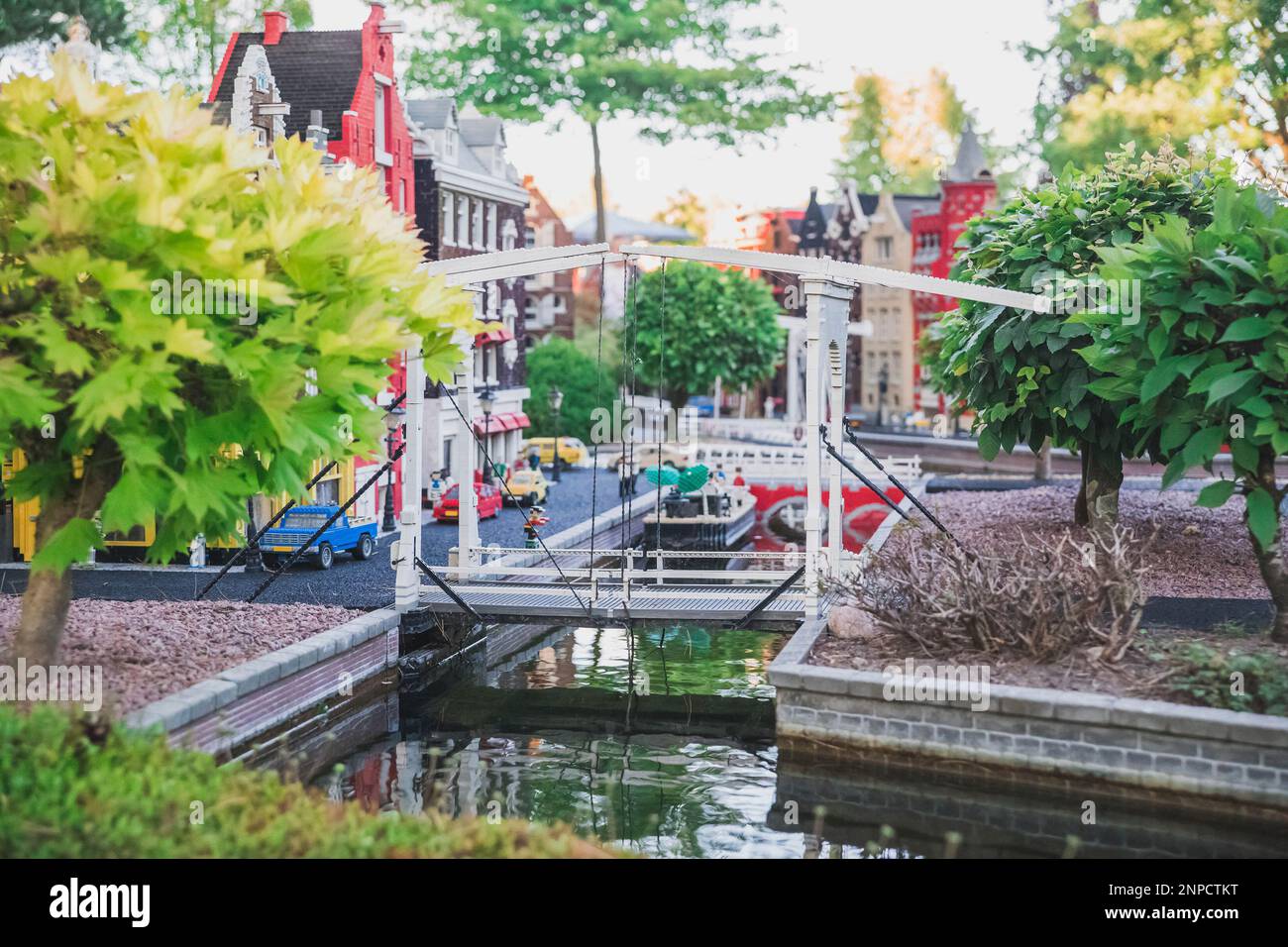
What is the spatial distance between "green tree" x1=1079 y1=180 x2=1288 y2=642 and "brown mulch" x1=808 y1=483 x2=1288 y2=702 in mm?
1565

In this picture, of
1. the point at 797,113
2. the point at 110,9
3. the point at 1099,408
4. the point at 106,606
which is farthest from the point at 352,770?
the point at 797,113

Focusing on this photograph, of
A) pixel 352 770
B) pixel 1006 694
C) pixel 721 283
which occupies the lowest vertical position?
pixel 352 770

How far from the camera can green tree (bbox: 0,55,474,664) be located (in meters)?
10.6

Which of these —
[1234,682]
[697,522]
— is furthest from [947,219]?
[1234,682]

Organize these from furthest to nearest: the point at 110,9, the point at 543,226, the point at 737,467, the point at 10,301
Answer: the point at 543,226 → the point at 737,467 → the point at 110,9 → the point at 10,301

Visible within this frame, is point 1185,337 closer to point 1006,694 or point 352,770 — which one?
point 1006,694

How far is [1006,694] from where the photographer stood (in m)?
12.8

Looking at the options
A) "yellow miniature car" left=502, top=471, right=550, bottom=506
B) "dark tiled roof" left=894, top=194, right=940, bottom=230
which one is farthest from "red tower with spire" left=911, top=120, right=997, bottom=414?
"yellow miniature car" left=502, top=471, right=550, bottom=506

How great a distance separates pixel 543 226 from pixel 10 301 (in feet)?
179

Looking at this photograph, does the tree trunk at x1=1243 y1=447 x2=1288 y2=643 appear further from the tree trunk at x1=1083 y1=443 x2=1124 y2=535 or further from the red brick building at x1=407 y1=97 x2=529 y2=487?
the red brick building at x1=407 y1=97 x2=529 y2=487

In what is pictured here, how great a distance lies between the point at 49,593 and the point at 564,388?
3485 centimetres

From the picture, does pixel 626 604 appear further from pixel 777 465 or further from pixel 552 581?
pixel 777 465

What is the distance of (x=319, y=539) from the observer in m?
Result: 22.0

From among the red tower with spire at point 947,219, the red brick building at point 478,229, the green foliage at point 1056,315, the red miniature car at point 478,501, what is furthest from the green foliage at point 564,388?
the green foliage at point 1056,315
